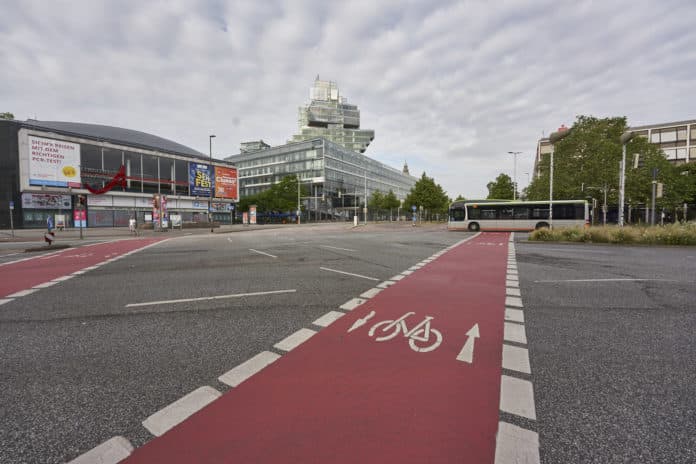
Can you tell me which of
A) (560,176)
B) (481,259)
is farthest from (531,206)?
(481,259)

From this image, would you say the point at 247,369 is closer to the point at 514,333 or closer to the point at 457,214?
the point at 514,333

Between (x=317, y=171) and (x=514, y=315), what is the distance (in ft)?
241

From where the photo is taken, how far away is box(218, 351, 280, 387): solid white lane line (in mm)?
2764

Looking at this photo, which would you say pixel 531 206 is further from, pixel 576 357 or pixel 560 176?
pixel 576 357

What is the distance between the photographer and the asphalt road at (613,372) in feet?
6.55

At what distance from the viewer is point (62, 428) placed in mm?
2139

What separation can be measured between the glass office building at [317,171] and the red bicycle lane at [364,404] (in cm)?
6568

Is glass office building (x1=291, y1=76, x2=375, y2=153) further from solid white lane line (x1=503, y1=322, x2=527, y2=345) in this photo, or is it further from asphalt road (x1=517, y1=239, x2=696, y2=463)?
solid white lane line (x1=503, y1=322, x2=527, y2=345)

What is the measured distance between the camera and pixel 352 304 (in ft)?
16.8

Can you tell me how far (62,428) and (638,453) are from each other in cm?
376

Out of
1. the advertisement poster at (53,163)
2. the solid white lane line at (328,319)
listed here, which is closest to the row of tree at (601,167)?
the solid white lane line at (328,319)

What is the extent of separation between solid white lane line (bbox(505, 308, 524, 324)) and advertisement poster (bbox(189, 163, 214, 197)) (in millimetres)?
42774

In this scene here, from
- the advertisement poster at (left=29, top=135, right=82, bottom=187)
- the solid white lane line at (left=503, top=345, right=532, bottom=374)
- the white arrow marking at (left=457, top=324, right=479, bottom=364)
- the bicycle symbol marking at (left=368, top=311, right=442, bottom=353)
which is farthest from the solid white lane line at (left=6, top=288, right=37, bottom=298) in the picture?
the advertisement poster at (left=29, top=135, right=82, bottom=187)

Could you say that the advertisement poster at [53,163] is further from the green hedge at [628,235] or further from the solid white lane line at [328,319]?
the green hedge at [628,235]
